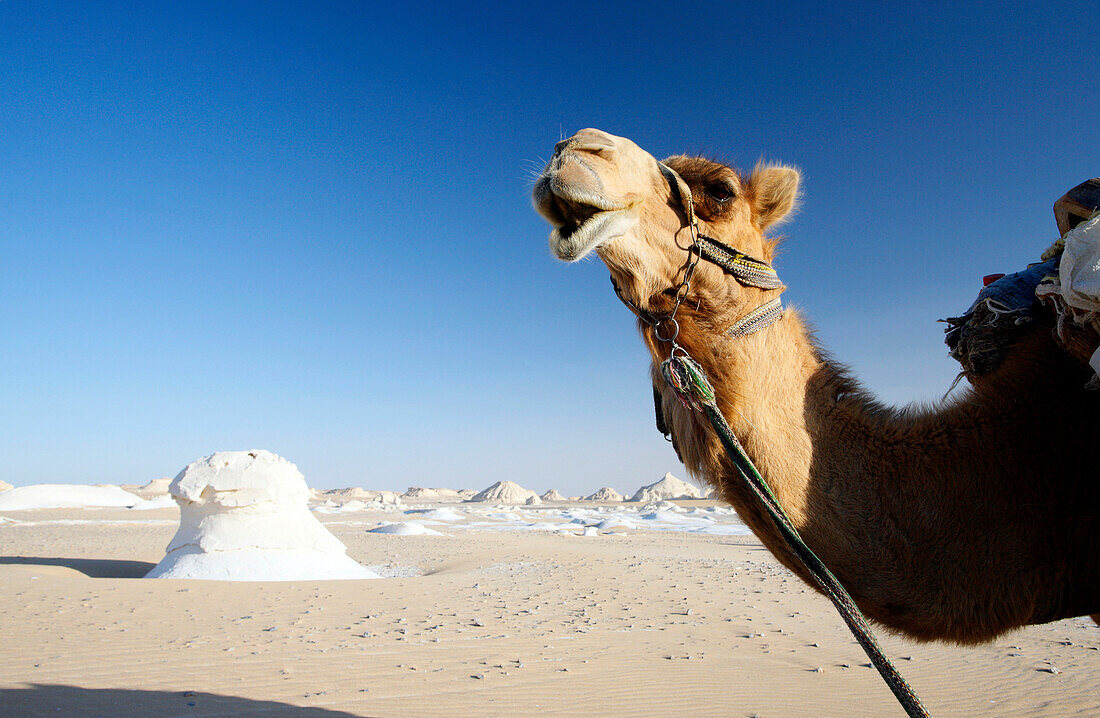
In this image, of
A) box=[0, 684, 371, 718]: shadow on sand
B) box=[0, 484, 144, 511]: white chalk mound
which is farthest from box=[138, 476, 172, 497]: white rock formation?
box=[0, 684, 371, 718]: shadow on sand

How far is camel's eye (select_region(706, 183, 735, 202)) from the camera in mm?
2367

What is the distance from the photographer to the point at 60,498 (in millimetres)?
42000

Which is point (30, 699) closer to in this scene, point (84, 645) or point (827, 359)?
point (84, 645)

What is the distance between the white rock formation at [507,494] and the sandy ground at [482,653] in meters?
66.3

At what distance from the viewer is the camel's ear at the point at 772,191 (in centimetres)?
245

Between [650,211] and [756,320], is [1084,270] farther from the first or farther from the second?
[650,211]

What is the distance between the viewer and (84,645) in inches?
315

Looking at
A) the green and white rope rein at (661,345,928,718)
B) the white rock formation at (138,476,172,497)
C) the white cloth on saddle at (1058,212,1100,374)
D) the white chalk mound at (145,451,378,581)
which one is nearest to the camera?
the white cloth on saddle at (1058,212,1100,374)

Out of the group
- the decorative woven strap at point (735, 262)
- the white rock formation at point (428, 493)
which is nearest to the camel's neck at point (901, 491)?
the decorative woven strap at point (735, 262)

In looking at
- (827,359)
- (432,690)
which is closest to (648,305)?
(827,359)

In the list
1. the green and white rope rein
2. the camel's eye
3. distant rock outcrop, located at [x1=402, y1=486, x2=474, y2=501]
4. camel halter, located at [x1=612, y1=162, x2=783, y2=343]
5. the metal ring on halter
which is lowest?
distant rock outcrop, located at [x1=402, y1=486, x2=474, y2=501]

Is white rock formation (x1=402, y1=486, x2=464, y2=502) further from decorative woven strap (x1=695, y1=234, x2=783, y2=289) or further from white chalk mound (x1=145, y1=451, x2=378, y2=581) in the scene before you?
decorative woven strap (x1=695, y1=234, x2=783, y2=289)

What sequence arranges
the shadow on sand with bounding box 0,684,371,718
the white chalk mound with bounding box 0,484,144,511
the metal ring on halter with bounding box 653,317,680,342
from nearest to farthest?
the metal ring on halter with bounding box 653,317,680,342 < the shadow on sand with bounding box 0,684,371,718 < the white chalk mound with bounding box 0,484,144,511

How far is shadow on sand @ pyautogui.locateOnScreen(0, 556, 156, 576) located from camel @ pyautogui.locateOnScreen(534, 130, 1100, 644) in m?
17.3
